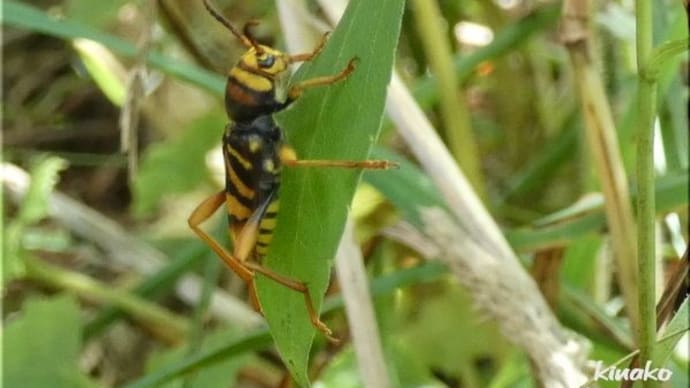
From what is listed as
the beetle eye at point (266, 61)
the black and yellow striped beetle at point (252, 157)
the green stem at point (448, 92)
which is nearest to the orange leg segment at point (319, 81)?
the black and yellow striped beetle at point (252, 157)

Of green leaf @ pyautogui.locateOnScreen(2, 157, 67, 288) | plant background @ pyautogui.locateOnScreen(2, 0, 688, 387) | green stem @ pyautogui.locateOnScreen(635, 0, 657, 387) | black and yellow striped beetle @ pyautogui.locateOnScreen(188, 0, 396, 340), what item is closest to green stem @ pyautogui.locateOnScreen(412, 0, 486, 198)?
plant background @ pyautogui.locateOnScreen(2, 0, 688, 387)

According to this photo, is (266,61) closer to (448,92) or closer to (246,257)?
(246,257)

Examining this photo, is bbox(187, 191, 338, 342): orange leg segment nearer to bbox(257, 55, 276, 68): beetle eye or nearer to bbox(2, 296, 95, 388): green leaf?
bbox(257, 55, 276, 68): beetle eye

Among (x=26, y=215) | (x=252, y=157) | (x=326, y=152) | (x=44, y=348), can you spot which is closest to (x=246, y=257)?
(x=252, y=157)

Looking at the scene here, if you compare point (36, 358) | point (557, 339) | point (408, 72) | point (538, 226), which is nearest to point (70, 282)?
point (36, 358)

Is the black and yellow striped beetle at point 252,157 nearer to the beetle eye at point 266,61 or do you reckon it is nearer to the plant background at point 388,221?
the beetle eye at point 266,61

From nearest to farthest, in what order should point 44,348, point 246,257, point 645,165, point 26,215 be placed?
point 645,165 → point 246,257 → point 44,348 → point 26,215
